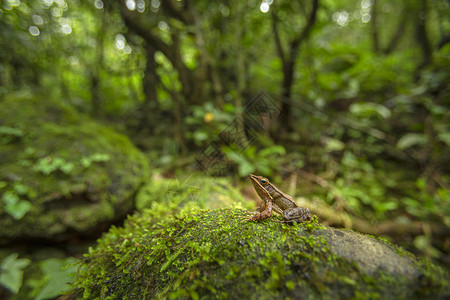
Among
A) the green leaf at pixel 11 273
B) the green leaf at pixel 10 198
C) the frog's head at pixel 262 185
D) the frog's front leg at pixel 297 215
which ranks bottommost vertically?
the green leaf at pixel 11 273

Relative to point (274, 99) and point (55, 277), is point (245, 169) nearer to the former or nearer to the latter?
point (274, 99)

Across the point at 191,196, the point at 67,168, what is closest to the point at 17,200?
the point at 67,168

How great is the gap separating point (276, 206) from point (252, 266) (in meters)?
0.77

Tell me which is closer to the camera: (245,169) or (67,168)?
(67,168)

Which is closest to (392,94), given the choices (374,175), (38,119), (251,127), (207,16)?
(374,175)

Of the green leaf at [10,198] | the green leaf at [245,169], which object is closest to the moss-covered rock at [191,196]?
the green leaf at [245,169]

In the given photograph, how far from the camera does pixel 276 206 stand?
1.95 metres

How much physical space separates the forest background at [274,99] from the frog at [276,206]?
0.87 m

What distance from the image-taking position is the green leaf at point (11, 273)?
2420 mm

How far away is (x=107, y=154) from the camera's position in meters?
4.14

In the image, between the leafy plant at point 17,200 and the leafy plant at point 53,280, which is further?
the leafy plant at point 17,200

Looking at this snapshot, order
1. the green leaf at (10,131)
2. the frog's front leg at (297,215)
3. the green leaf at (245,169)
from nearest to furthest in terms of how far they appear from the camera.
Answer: the frog's front leg at (297,215) < the green leaf at (10,131) < the green leaf at (245,169)

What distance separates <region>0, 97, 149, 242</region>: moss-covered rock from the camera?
3043 mm

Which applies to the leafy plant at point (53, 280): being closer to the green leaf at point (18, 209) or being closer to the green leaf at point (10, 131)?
the green leaf at point (18, 209)
